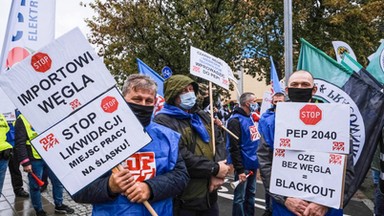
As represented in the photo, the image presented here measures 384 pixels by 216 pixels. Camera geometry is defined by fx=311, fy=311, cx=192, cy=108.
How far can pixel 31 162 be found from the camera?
15.4 ft

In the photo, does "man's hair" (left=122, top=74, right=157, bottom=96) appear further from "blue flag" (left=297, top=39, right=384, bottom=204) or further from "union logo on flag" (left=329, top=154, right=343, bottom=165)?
→ "blue flag" (left=297, top=39, right=384, bottom=204)

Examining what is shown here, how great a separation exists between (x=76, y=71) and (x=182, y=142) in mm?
1303

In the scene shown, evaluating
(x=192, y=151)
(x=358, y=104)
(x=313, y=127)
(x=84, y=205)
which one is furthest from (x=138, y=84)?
(x=84, y=205)

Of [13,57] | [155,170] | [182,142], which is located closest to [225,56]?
[13,57]

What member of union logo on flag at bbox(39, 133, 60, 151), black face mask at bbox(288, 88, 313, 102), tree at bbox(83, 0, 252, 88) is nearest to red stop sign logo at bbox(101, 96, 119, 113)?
union logo on flag at bbox(39, 133, 60, 151)

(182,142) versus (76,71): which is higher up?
(76,71)

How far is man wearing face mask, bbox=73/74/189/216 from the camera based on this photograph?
1881 mm

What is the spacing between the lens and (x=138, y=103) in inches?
86.0

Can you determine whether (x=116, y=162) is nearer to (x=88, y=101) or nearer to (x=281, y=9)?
(x=88, y=101)

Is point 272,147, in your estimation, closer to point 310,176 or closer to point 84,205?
point 310,176

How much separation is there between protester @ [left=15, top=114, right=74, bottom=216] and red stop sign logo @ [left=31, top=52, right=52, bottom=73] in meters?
3.09

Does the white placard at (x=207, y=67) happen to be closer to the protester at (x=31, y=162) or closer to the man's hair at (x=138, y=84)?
the man's hair at (x=138, y=84)

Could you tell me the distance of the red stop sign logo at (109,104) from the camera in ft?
5.87

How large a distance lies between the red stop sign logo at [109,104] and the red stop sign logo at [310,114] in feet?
4.36
